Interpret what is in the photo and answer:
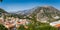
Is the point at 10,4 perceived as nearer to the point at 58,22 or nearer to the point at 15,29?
the point at 15,29

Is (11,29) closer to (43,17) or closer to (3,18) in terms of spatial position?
(3,18)

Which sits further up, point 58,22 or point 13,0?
point 13,0

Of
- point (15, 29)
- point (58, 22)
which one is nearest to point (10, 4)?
point (15, 29)

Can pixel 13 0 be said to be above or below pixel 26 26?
above

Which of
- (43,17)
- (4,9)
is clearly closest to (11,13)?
(4,9)

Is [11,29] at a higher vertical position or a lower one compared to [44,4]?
lower

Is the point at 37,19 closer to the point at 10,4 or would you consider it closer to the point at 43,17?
the point at 43,17

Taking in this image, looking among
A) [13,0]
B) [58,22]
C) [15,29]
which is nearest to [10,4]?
[13,0]
